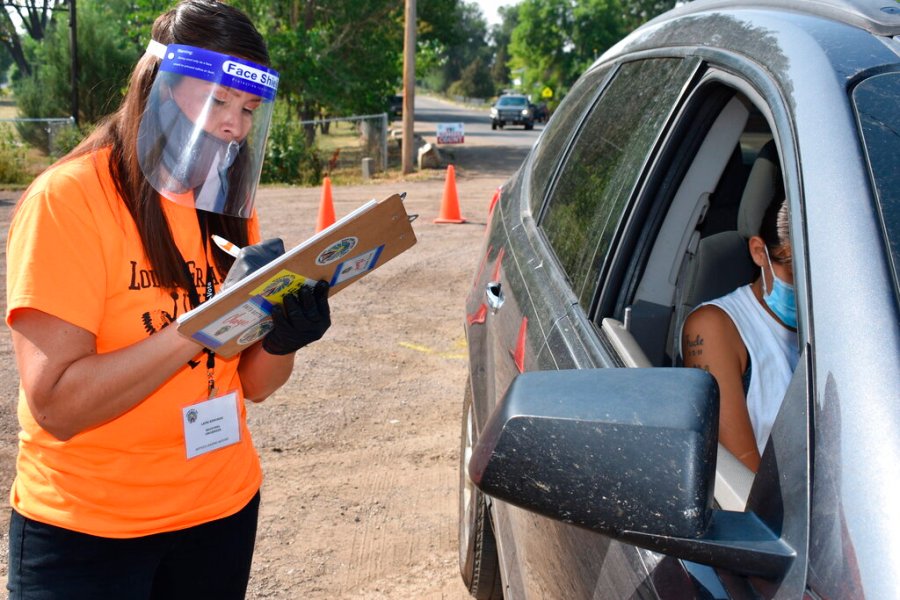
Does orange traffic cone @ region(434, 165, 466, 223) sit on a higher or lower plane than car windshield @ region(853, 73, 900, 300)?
lower

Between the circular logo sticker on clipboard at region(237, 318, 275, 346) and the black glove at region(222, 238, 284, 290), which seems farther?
the circular logo sticker on clipboard at region(237, 318, 275, 346)

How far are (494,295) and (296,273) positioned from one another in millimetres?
1191

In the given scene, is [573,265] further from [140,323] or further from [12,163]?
[12,163]

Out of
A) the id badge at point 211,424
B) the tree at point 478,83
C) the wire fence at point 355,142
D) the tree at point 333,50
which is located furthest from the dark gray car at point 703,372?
the tree at point 478,83

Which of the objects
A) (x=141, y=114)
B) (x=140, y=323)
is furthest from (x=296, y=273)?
(x=141, y=114)

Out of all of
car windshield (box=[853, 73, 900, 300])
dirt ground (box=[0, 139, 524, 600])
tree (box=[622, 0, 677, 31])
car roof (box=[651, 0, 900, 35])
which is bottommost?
dirt ground (box=[0, 139, 524, 600])

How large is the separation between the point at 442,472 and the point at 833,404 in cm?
349

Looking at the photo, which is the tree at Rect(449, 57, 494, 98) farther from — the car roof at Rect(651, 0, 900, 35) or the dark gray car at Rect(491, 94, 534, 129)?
the car roof at Rect(651, 0, 900, 35)

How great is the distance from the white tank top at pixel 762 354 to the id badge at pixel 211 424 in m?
1.13

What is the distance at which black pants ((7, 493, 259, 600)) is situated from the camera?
198 cm

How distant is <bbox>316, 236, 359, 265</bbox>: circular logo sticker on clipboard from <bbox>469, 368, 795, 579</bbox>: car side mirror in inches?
29.7

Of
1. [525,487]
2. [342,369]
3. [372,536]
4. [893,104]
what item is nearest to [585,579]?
[525,487]

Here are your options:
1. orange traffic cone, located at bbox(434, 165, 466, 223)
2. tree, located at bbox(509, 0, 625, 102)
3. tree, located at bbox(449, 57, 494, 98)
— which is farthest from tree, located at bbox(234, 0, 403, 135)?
tree, located at bbox(449, 57, 494, 98)

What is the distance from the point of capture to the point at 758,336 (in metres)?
2.22
